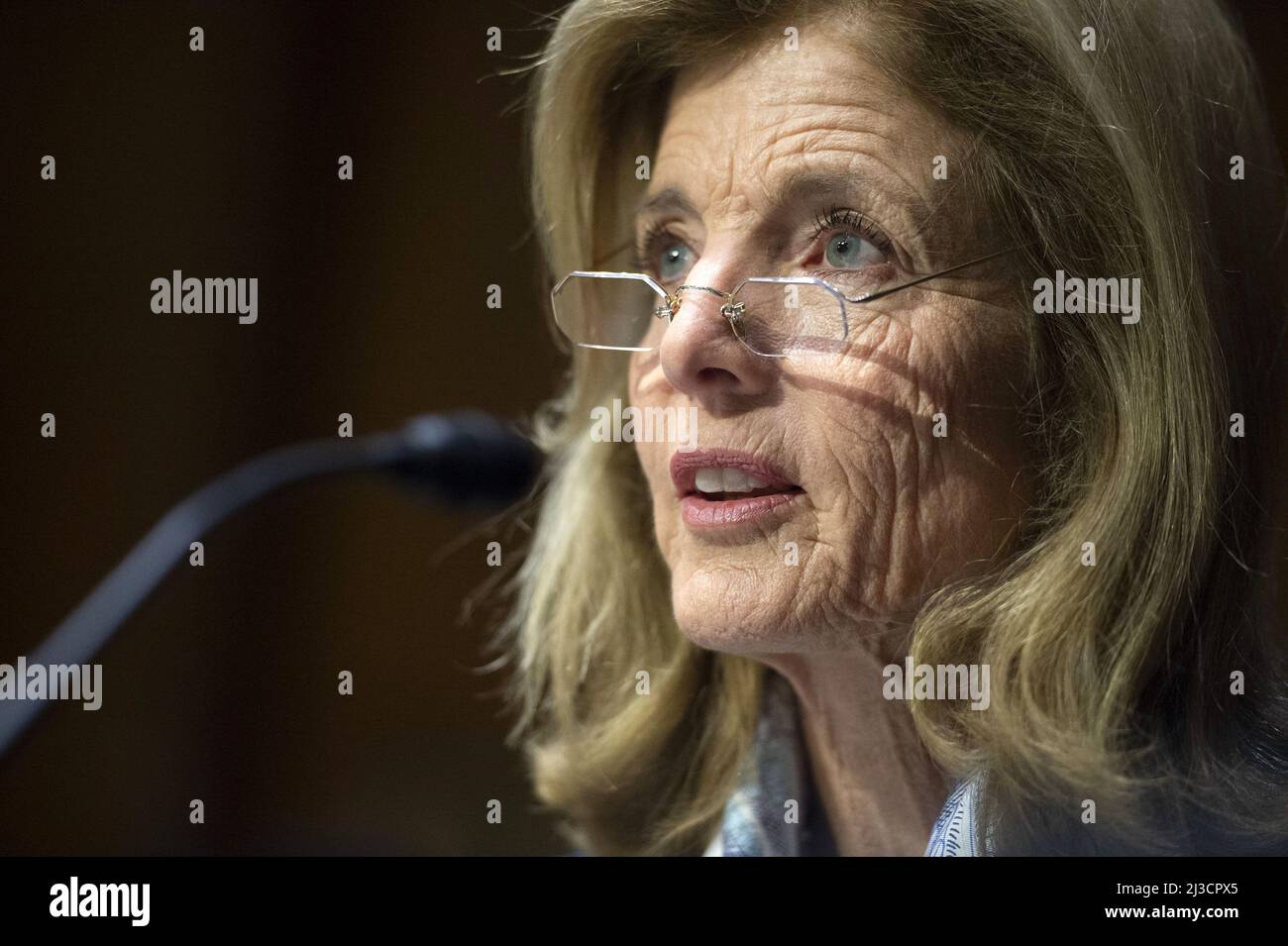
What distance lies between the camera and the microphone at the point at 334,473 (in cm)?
108

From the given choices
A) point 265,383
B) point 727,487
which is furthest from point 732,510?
point 265,383

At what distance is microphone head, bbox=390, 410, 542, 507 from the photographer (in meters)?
1.12

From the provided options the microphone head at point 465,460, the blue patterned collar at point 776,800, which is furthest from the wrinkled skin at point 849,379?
the microphone head at point 465,460

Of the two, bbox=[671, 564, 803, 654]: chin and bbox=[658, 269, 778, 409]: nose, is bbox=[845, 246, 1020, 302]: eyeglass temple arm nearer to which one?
bbox=[658, 269, 778, 409]: nose

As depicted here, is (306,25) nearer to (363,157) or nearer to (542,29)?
(363,157)

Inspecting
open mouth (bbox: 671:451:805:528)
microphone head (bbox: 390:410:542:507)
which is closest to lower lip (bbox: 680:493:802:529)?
open mouth (bbox: 671:451:805:528)

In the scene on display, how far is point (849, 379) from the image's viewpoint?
888mm

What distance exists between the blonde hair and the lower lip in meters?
0.13

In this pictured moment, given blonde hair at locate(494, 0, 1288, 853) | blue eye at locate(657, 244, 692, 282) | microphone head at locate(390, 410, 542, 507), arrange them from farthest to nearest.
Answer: microphone head at locate(390, 410, 542, 507), blue eye at locate(657, 244, 692, 282), blonde hair at locate(494, 0, 1288, 853)

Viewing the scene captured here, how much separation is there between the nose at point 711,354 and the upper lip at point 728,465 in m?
0.04

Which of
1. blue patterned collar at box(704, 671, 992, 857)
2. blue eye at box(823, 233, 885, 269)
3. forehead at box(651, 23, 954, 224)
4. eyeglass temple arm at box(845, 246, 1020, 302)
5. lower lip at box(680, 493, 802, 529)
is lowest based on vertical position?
blue patterned collar at box(704, 671, 992, 857)

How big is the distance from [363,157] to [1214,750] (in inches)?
37.3

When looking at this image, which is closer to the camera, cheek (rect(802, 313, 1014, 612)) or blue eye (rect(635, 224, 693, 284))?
cheek (rect(802, 313, 1014, 612))

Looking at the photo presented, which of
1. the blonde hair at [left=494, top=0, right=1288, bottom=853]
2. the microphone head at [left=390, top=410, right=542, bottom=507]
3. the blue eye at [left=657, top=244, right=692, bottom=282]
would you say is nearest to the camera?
the blonde hair at [left=494, top=0, right=1288, bottom=853]
